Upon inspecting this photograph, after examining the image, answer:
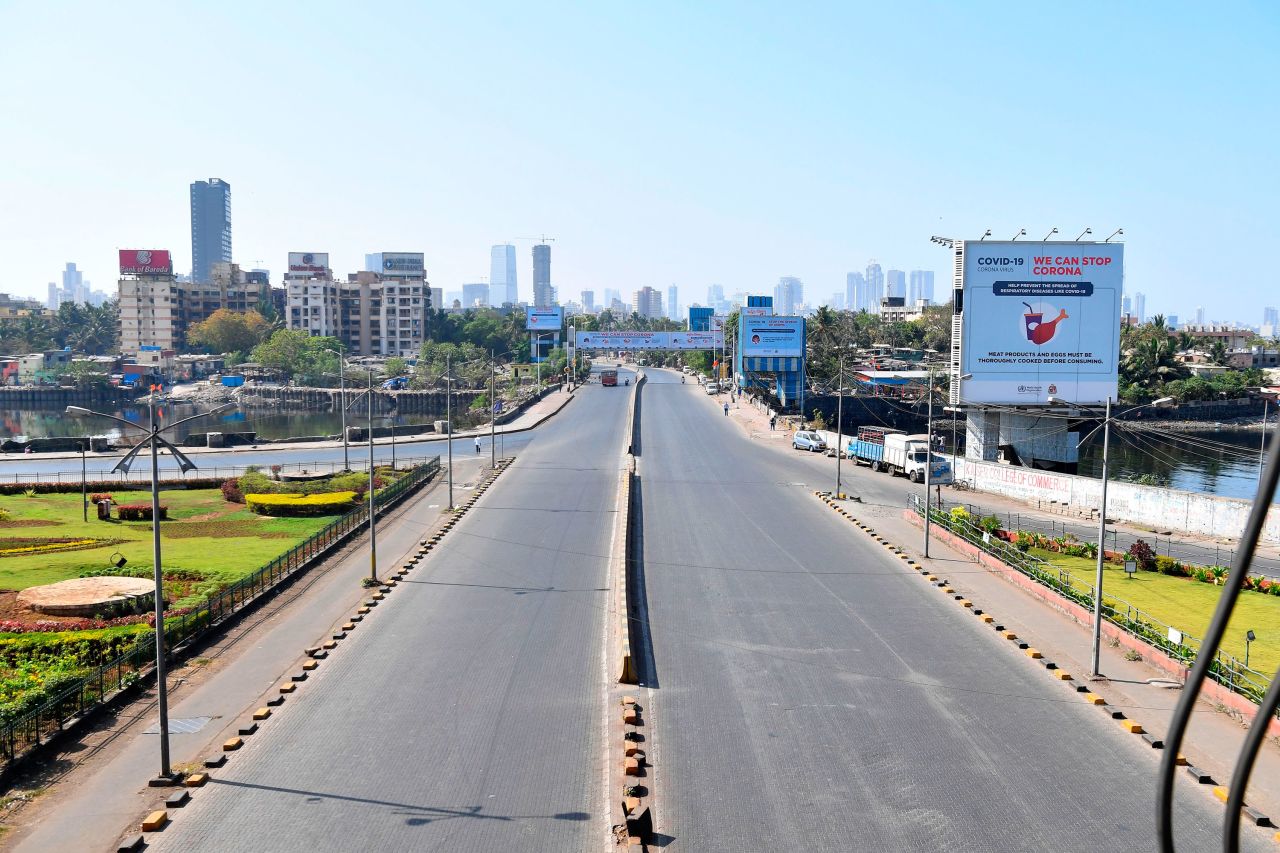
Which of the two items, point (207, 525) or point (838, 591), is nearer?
point (838, 591)

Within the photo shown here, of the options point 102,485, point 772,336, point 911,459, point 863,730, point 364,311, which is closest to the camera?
point 863,730

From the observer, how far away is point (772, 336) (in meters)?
102

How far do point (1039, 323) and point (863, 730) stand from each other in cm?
3964

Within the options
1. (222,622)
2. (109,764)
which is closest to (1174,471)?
(222,622)

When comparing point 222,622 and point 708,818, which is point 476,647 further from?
point 708,818

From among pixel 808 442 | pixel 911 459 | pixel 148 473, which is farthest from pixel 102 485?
pixel 911 459

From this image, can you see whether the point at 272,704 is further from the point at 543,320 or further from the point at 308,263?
the point at 308,263

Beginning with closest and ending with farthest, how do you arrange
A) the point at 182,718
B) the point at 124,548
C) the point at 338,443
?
the point at 182,718
the point at 124,548
the point at 338,443

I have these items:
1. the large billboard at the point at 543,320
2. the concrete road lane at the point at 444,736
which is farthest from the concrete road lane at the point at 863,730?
the large billboard at the point at 543,320

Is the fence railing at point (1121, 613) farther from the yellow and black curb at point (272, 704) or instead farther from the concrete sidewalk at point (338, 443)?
the concrete sidewalk at point (338, 443)

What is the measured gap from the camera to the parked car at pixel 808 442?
66.6m

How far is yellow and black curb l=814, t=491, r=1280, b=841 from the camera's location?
17.1m

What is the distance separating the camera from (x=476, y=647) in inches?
978

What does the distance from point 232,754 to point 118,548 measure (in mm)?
21821
